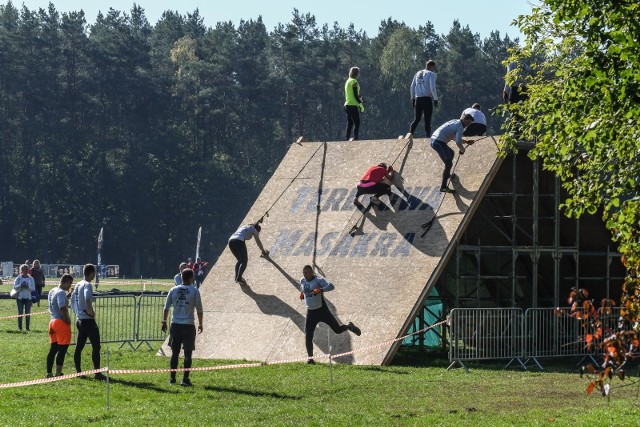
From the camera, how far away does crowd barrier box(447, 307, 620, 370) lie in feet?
69.9

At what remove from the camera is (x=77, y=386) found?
18.7 m

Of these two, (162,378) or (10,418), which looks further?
(162,378)

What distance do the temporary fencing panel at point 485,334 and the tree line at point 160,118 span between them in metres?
67.4

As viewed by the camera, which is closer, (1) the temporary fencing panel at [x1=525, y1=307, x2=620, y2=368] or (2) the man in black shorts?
(2) the man in black shorts

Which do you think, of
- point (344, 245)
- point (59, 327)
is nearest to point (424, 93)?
point (344, 245)

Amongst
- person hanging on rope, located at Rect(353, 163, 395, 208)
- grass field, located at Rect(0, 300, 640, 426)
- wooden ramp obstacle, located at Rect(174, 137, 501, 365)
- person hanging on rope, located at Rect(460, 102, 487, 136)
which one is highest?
person hanging on rope, located at Rect(460, 102, 487, 136)

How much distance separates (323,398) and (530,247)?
8204 mm

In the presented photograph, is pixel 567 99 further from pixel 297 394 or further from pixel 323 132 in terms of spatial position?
pixel 323 132

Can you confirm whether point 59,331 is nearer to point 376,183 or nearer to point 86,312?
point 86,312

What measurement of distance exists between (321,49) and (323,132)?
23.0 feet

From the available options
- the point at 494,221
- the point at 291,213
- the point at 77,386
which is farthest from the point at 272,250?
the point at 77,386

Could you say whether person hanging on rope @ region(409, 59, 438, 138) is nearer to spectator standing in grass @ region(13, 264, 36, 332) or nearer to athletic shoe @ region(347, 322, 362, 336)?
athletic shoe @ region(347, 322, 362, 336)

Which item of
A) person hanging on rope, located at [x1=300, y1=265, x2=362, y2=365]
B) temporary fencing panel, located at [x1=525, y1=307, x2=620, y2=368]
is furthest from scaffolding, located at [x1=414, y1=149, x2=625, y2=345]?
person hanging on rope, located at [x1=300, y1=265, x2=362, y2=365]

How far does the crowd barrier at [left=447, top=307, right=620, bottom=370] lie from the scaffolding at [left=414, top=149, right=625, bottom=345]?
980 mm
